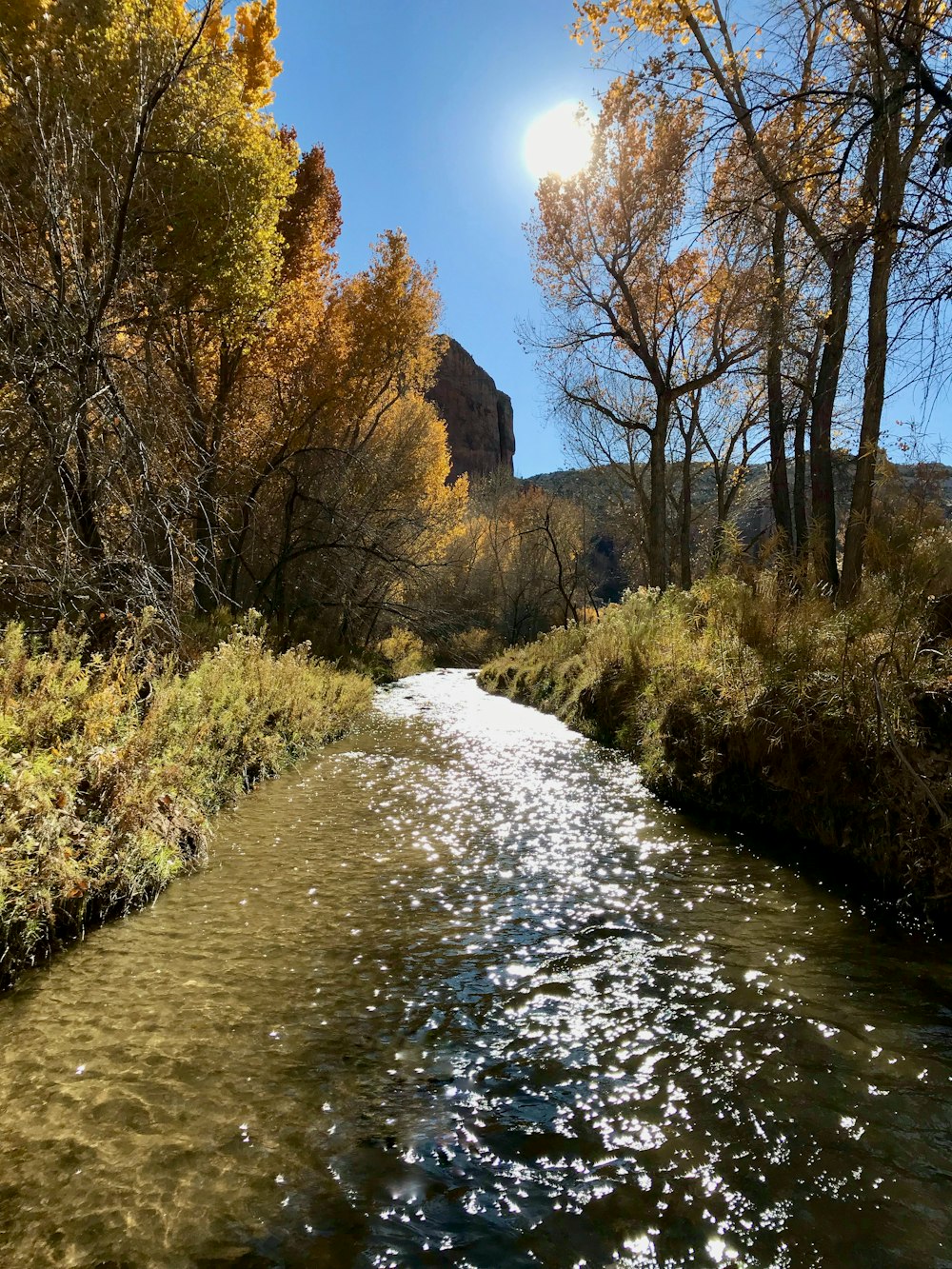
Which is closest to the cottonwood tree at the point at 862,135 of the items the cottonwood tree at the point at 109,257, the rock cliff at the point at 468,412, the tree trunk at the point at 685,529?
the cottonwood tree at the point at 109,257

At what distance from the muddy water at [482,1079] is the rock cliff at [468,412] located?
60.9 meters

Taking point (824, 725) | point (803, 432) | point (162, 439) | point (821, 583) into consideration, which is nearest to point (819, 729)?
point (824, 725)

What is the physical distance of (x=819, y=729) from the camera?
4699mm

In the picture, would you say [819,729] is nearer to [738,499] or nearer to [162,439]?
[162,439]

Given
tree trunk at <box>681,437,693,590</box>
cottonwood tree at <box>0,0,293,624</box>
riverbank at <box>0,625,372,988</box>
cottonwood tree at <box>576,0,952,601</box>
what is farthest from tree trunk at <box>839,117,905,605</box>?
tree trunk at <box>681,437,693,590</box>

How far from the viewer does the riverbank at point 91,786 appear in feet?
10.3

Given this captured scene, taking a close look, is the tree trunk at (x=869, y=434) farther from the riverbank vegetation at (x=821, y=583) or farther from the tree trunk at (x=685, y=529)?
the tree trunk at (x=685, y=529)

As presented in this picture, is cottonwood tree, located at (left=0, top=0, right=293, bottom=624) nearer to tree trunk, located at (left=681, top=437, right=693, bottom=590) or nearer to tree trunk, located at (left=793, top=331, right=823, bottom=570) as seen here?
tree trunk, located at (left=793, top=331, right=823, bottom=570)

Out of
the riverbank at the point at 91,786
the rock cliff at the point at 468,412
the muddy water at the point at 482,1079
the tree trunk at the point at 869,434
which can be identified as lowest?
the muddy water at the point at 482,1079

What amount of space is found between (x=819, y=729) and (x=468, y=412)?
6783cm

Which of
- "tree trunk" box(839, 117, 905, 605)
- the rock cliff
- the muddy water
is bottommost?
the muddy water

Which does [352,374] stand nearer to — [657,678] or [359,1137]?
[657,678]

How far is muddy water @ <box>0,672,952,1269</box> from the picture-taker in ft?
6.16

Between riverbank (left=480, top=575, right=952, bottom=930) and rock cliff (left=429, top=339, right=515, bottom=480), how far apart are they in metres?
57.7
